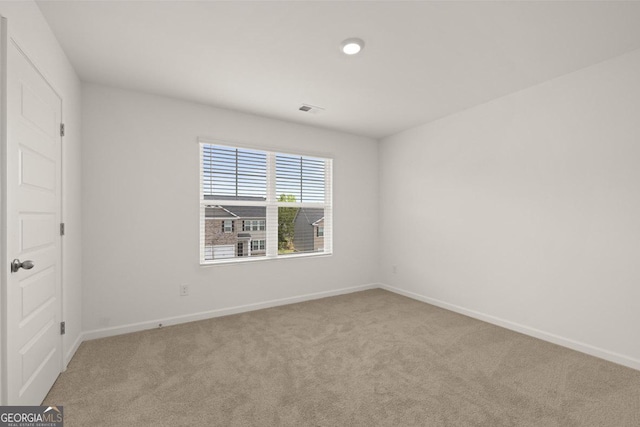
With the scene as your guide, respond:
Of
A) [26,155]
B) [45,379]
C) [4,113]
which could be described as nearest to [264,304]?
[45,379]

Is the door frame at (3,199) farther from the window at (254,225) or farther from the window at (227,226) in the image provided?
the window at (254,225)

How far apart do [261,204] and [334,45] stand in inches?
87.7

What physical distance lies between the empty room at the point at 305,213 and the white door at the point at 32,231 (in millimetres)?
19

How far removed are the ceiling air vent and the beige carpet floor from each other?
101 inches

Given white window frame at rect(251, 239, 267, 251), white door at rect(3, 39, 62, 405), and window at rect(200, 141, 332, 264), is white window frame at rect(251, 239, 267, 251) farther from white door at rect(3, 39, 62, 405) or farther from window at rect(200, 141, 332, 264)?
white door at rect(3, 39, 62, 405)

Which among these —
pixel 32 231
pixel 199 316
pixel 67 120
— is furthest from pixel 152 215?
pixel 32 231

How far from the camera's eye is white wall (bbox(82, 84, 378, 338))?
2.94m

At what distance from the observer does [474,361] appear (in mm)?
2473

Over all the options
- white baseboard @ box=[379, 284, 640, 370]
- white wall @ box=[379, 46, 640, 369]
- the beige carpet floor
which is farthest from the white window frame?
white baseboard @ box=[379, 284, 640, 370]

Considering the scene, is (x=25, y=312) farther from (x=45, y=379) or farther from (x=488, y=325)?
(x=488, y=325)

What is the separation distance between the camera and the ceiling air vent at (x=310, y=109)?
3541mm

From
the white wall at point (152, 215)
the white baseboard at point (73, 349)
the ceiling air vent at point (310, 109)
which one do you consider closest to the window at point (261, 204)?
the white wall at point (152, 215)

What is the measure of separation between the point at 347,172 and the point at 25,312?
12.7ft

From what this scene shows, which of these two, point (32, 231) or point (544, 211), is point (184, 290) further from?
point (544, 211)
